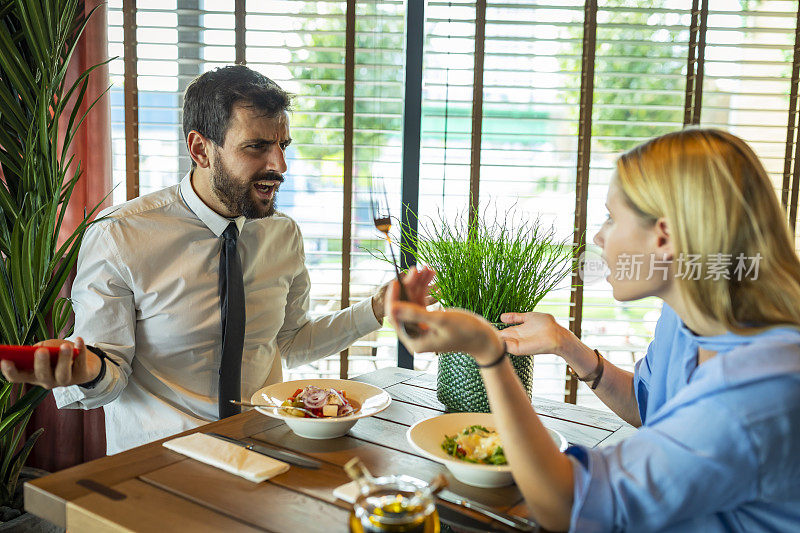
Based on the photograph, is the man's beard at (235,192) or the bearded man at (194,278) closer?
the bearded man at (194,278)

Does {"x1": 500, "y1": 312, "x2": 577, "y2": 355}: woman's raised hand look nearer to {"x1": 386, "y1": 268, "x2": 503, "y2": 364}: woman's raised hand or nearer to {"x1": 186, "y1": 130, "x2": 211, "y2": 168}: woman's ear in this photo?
{"x1": 386, "y1": 268, "x2": 503, "y2": 364}: woman's raised hand

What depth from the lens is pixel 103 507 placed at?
1025 millimetres

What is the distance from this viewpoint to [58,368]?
134 centimetres

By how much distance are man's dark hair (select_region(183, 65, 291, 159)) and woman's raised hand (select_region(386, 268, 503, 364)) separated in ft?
3.62

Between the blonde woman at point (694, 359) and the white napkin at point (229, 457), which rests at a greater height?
the blonde woman at point (694, 359)

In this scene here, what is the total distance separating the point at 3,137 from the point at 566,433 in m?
1.96

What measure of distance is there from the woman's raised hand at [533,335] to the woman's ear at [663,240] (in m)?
0.51

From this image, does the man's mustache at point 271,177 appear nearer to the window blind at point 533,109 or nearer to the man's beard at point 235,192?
the man's beard at point 235,192

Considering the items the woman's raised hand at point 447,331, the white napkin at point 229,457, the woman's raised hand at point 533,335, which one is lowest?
the white napkin at point 229,457

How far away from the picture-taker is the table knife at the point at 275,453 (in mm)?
1212

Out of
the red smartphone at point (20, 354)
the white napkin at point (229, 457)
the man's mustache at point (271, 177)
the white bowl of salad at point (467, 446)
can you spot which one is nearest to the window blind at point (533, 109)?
the man's mustache at point (271, 177)

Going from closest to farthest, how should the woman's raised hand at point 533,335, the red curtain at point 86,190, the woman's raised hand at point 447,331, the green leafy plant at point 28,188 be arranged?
the woman's raised hand at point 447,331 → the woman's raised hand at point 533,335 → the green leafy plant at point 28,188 → the red curtain at point 86,190

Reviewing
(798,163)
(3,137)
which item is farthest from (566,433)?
(798,163)

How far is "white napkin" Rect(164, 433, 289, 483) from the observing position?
115cm
